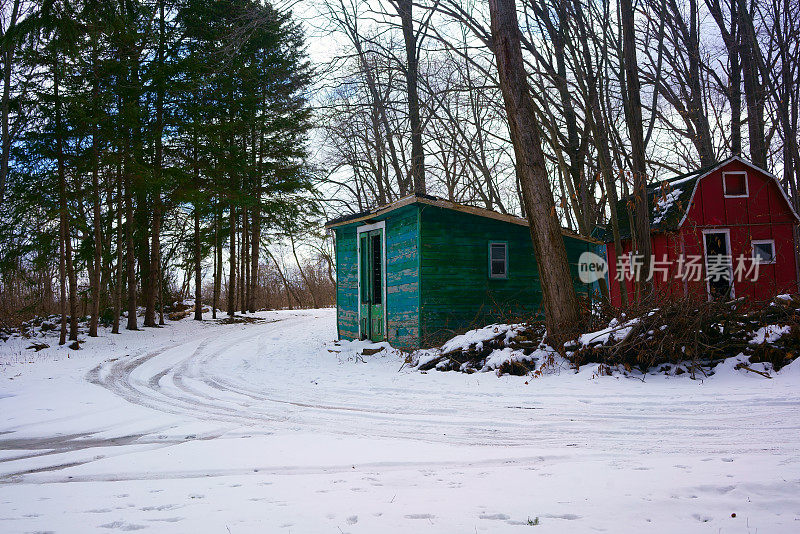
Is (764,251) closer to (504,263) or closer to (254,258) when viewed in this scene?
(504,263)

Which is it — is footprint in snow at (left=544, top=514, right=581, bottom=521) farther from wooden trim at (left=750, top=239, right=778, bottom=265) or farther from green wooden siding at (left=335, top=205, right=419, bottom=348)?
wooden trim at (left=750, top=239, right=778, bottom=265)

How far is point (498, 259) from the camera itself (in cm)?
1306

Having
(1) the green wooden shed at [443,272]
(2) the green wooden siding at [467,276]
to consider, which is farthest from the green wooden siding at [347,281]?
(2) the green wooden siding at [467,276]

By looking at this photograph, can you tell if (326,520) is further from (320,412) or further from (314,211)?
(314,211)

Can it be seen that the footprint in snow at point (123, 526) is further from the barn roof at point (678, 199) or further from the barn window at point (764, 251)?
the barn window at point (764, 251)

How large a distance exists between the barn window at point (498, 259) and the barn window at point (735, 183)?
8.75 m

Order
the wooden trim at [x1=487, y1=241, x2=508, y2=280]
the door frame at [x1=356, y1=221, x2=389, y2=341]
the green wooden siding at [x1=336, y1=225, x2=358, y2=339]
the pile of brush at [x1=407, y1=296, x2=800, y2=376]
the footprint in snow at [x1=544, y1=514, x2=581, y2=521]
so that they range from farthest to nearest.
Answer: the green wooden siding at [x1=336, y1=225, x2=358, y2=339]
the door frame at [x1=356, y1=221, x2=389, y2=341]
the wooden trim at [x1=487, y1=241, x2=508, y2=280]
the pile of brush at [x1=407, y1=296, x2=800, y2=376]
the footprint in snow at [x1=544, y1=514, x2=581, y2=521]

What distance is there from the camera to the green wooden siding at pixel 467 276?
12.2 meters

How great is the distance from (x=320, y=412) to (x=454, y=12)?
9232 millimetres

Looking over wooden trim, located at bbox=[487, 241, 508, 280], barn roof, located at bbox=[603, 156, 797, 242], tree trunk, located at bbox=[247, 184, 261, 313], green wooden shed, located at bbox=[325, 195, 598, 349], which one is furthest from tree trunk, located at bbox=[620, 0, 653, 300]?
tree trunk, located at bbox=[247, 184, 261, 313]

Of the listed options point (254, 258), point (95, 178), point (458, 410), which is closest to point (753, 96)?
point (458, 410)

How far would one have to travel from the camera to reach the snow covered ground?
3107mm

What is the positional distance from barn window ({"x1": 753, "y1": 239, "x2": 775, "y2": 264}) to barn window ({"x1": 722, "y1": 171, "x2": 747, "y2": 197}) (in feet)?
5.14

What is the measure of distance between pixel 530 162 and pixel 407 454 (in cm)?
659
